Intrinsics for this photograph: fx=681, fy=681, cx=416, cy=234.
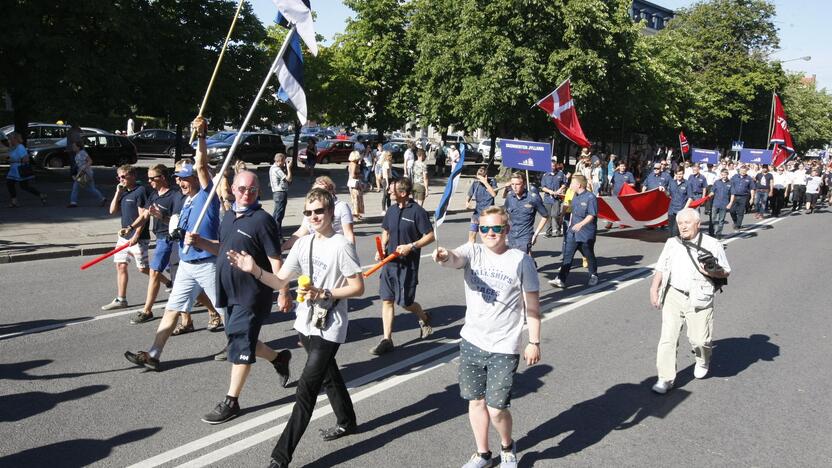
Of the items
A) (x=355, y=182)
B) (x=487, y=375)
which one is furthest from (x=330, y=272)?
(x=355, y=182)

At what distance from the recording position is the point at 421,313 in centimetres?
729

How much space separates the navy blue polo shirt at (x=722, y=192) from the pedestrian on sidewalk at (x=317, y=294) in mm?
14152

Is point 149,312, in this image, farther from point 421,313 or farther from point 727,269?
point 727,269

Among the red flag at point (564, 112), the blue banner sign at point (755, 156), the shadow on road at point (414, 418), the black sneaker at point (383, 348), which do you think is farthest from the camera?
the blue banner sign at point (755, 156)

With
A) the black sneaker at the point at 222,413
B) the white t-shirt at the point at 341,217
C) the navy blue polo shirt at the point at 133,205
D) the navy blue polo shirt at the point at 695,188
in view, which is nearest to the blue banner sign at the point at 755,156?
the navy blue polo shirt at the point at 695,188

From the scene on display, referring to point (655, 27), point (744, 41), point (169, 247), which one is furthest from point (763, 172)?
point (655, 27)

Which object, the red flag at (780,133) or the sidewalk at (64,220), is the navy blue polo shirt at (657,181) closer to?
the sidewalk at (64,220)

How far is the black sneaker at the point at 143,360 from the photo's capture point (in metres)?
5.88

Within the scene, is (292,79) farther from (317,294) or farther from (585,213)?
(585,213)

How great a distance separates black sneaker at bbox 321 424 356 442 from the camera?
4766 millimetres

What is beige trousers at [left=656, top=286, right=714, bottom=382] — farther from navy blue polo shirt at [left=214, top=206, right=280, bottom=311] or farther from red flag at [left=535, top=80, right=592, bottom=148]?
red flag at [left=535, top=80, right=592, bottom=148]

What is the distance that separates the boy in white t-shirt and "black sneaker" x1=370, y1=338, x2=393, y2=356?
247 centimetres

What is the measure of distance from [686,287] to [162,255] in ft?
17.4

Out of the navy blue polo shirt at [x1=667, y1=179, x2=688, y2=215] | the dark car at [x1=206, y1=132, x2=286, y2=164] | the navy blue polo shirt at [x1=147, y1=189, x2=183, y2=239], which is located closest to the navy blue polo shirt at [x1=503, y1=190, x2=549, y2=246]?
the navy blue polo shirt at [x1=147, y1=189, x2=183, y2=239]
